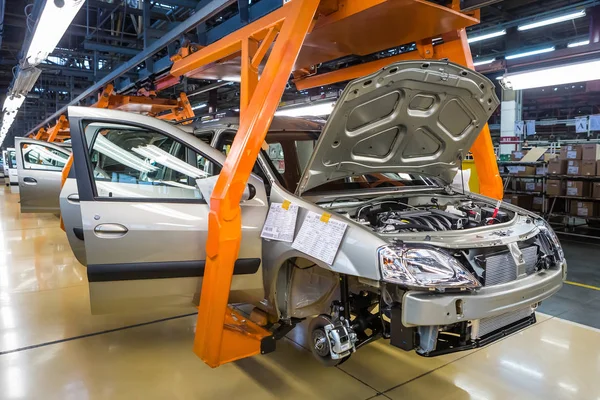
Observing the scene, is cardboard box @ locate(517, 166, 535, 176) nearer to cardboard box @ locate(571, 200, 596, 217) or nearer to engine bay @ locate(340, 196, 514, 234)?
cardboard box @ locate(571, 200, 596, 217)

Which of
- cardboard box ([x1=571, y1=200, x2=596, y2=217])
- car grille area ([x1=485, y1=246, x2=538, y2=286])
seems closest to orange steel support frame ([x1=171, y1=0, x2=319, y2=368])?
car grille area ([x1=485, y1=246, x2=538, y2=286])

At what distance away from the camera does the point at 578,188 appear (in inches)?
291

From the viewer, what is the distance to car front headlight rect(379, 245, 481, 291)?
1.82m

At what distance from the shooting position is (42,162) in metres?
7.11

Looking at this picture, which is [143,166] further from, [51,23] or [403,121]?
[51,23]

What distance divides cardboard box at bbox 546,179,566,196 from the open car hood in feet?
19.1

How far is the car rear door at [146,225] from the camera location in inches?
91.7

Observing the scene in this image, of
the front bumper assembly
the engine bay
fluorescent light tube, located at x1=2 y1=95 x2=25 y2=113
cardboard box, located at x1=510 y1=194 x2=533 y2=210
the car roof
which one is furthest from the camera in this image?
fluorescent light tube, located at x1=2 y1=95 x2=25 y2=113

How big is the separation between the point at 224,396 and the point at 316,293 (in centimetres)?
76

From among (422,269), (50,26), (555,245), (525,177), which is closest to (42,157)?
(50,26)

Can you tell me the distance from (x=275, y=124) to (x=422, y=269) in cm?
154

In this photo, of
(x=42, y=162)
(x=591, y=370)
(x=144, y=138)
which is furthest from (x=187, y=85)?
(x=591, y=370)

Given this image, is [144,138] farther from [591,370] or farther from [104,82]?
[104,82]

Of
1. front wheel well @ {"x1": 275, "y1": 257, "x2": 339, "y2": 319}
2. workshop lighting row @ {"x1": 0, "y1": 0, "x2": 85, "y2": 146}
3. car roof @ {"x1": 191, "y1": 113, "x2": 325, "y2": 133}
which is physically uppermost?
workshop lighting row @ {"x1": 0, "y1": 0, "x2": 85, "y2": 146}
